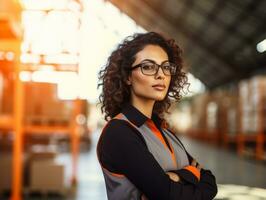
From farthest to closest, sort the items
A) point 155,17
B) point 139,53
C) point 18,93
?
point 155,17 < point 18,93 < point 139,53

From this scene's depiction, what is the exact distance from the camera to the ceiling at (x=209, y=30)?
43.6 feet

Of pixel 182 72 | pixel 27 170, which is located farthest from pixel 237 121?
pixel 182 72

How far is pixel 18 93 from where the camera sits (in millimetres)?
4090

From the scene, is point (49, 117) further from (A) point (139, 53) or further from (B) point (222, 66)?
(B) point (222, 66)

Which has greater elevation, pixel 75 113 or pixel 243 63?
pixel 243 63

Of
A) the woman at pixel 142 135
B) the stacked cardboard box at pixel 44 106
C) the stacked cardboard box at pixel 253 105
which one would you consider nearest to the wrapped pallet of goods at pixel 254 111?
the stacked cardboard box at pixel 253 105

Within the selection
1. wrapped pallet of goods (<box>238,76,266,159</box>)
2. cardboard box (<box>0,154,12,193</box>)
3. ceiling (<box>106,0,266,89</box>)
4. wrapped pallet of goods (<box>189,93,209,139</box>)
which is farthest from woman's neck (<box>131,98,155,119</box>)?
wrapped pallet of goods (<box>189,93,209,139</box>)

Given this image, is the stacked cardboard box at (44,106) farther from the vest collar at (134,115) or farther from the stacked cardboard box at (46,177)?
the vest collar at (134,115)

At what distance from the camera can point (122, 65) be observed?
4.48 feet

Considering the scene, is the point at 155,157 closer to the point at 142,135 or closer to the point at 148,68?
the point at 142,135

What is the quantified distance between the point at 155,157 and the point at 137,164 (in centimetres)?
9

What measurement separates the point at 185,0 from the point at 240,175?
32.8ft

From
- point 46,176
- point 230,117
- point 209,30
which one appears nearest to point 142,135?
point 46,176

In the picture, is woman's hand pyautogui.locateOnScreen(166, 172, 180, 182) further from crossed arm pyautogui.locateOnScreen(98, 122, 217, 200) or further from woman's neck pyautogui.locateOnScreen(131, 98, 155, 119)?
woman's neck pyautogui.locateOnScreen(131, 98, 155, 119)
